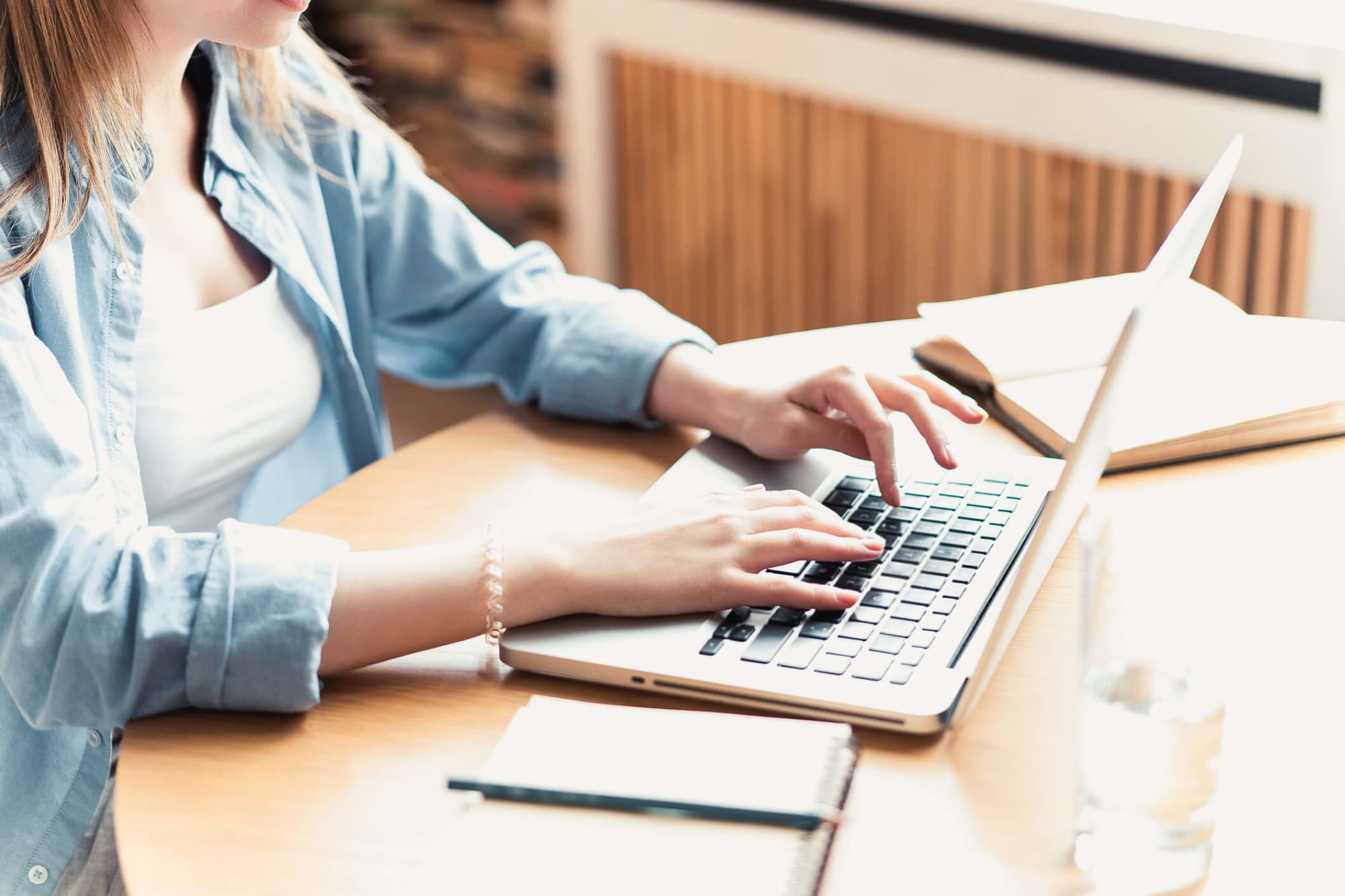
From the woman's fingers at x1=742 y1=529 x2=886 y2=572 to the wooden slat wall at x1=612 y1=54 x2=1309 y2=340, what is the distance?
3.28 feet

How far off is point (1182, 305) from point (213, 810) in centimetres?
80

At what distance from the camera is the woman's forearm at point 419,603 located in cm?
74

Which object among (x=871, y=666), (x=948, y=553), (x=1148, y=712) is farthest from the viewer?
(x=948, y=553)

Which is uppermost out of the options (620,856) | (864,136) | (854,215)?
(620,856)

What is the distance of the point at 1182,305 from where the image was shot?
43.2 inches

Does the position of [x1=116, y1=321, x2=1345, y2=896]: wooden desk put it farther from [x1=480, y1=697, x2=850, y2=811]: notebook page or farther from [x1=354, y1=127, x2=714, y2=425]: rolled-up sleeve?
[x1=354, y1=127, x2=714, y2=425]: rolled-up sleeve

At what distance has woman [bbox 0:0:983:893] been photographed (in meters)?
0.72

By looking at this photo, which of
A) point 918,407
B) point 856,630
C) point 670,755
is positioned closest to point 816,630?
point 856,630

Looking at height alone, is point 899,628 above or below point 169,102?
below

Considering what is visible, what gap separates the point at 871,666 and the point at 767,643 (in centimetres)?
6

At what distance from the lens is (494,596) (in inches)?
29.5

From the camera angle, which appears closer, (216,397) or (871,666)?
(871,666)

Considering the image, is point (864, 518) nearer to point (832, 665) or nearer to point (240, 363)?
point (832, 665)

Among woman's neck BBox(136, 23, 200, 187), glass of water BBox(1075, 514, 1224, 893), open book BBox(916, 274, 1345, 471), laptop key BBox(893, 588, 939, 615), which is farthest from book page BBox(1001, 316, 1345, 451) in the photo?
woman's neck BBox(136, 23, 200, 187)
